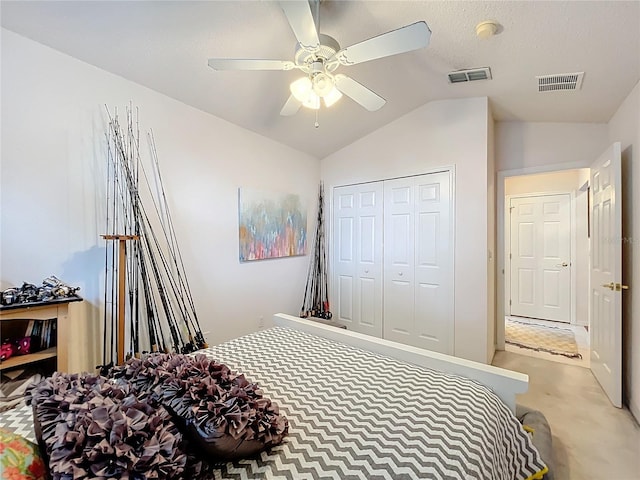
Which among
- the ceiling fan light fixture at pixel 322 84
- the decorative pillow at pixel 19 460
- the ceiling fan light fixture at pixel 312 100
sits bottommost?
the decorative pillow at pixel 19 460

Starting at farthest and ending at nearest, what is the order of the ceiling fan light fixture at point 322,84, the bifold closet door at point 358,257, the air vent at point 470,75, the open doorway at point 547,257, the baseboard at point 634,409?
the open doorway at point 547,257, the bifold closet door at point 358,257, the air vent at point 470,75, the baseboard at point 634,409, the ceiling fan light fixture at point 322,84

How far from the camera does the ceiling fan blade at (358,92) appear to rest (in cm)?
188

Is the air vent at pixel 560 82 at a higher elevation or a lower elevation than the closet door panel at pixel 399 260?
higher

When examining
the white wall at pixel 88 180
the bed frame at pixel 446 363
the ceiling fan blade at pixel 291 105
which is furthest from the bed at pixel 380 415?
the ceiling fan blade at pixel 291 105

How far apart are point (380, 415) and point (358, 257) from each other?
2.87 meters

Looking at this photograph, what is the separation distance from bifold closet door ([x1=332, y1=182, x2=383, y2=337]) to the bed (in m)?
1.99

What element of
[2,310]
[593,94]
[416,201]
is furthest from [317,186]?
[2,310]

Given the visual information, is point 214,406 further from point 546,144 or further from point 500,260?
point 546,144

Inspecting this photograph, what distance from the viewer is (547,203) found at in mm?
4684

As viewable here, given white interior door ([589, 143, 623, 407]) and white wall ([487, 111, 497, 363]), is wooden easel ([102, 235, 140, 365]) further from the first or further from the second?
white interior door ([589, 143, 623, 407])

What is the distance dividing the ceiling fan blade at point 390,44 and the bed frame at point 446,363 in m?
1.53

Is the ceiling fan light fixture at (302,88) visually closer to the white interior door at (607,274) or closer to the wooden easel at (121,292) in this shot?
the wooden easel at (121,292)

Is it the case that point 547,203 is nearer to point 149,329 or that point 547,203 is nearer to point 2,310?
point 149,329

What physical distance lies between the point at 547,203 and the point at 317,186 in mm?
3543
